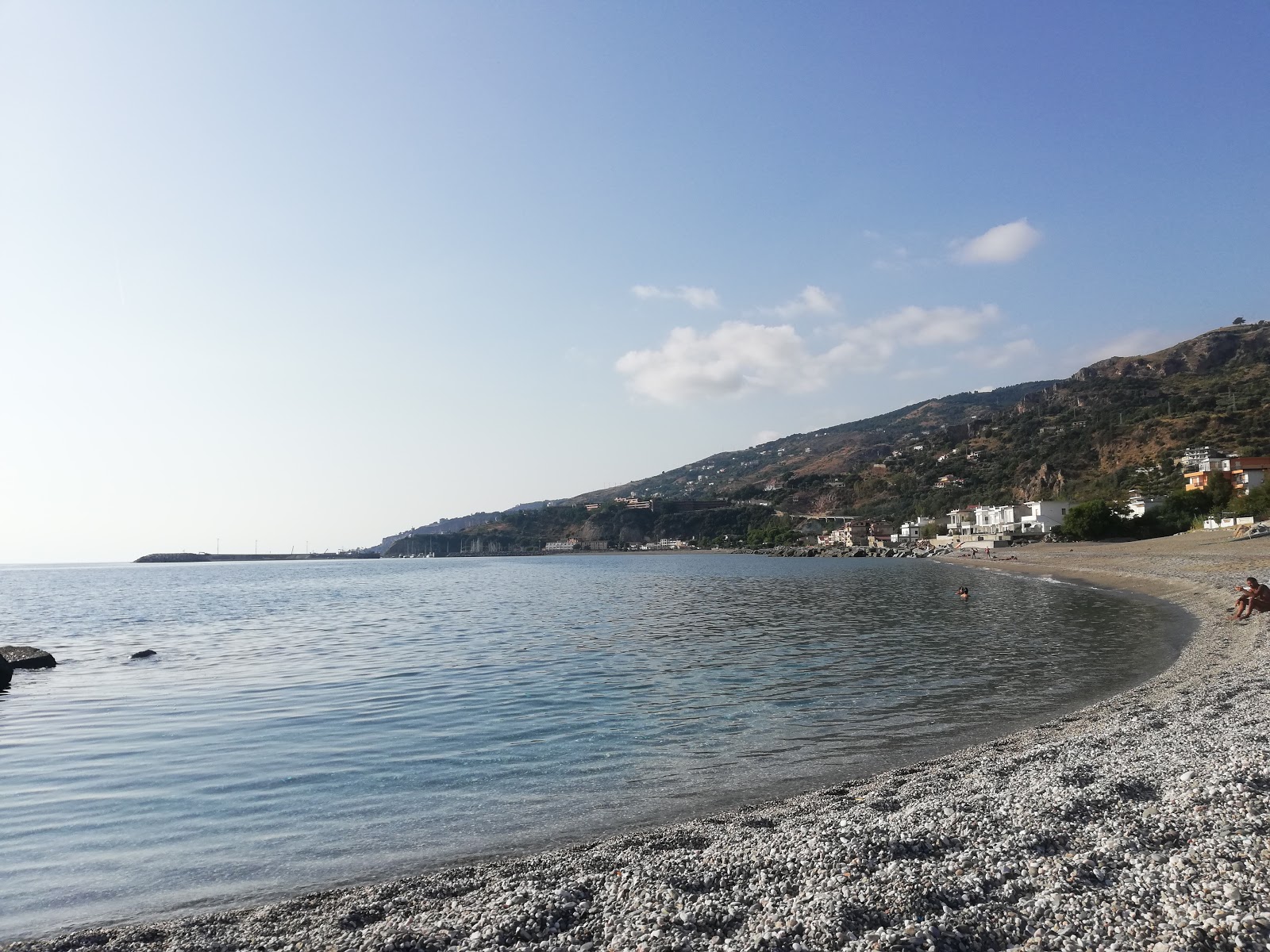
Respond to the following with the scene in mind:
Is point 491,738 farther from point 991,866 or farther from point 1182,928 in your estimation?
point 1182,928

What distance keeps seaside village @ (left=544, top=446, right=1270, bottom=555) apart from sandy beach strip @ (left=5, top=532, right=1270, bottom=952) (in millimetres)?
73026

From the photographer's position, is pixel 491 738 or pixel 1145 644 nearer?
pixel 491 738

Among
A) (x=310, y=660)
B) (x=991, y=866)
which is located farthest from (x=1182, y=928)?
(x=310, y=660)

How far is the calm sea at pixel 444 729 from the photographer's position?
8.95 meters

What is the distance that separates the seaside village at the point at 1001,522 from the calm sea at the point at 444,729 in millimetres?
59491

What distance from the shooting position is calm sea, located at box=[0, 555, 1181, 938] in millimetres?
8953

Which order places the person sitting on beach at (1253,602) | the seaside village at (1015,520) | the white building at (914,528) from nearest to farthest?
the person sitting on beach at (1253,602), the seaside village at (1015,520), the white building at (914,528)

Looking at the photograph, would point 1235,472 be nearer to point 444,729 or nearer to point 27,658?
point 444,729

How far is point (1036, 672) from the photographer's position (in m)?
20.0

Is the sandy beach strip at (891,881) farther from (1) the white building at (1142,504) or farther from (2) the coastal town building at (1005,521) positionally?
(2) the coastal town building at (1005,521)

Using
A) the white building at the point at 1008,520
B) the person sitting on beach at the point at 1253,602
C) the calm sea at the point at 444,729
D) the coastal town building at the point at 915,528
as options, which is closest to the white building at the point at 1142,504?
the white building at the point at 1008,520

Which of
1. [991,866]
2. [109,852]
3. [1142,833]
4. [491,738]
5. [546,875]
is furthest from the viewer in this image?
[491,738]

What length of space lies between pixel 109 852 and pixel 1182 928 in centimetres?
1050

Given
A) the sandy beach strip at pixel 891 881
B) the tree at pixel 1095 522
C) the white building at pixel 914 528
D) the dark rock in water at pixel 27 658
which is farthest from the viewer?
the white building at pixel 914 528
